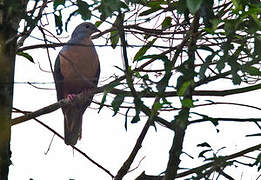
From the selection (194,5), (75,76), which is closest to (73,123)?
(75,76)

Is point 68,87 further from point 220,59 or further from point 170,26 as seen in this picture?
point 220,59

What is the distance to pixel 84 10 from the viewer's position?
7.25ft

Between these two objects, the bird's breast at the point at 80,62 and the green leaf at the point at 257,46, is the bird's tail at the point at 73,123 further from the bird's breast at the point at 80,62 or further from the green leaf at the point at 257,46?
the green leaf at the point at 257,46

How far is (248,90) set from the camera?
2.63m

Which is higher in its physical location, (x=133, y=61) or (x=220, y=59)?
(x=133, y=61)

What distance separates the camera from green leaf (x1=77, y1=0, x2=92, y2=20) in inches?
86.5

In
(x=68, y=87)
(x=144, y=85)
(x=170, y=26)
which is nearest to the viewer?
(x=144, y=85)

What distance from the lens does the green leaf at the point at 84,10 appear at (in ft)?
7.21

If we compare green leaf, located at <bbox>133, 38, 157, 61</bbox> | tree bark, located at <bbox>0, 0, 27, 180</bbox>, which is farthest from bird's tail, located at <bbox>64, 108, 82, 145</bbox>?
tree bark, located at <bbox>0, 0, 27, 180</bbox>

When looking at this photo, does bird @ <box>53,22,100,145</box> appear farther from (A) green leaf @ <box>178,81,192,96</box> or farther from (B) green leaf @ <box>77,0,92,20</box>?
(A) green leaf @ <box>178,81,192,96</box>

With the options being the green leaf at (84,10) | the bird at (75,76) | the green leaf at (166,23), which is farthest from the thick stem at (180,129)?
the bird at (75,76)

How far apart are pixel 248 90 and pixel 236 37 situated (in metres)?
0.34

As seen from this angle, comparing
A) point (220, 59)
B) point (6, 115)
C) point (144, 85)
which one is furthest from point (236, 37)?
point (6, 115)

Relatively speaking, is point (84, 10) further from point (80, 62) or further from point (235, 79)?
point (80, 62)
